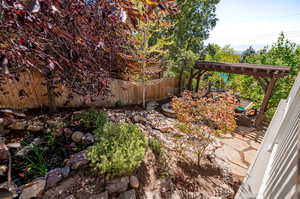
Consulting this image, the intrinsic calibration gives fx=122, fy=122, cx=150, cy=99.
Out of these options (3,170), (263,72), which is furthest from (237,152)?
(3,170)

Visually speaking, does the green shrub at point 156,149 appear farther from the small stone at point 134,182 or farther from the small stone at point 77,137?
the small stone at point 77,137

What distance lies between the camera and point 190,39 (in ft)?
28.8

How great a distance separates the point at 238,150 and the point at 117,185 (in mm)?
4179

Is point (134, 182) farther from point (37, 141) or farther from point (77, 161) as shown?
point (37, 141)

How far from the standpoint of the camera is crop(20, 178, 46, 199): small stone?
6.25 feet

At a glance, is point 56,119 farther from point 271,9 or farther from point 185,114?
point 271,9

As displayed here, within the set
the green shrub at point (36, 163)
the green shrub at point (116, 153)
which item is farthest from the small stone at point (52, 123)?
the green shrub at point (116, 153)

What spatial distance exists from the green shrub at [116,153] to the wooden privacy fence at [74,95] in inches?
38.7

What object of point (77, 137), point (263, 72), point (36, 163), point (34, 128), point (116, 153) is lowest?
point (36, 163)

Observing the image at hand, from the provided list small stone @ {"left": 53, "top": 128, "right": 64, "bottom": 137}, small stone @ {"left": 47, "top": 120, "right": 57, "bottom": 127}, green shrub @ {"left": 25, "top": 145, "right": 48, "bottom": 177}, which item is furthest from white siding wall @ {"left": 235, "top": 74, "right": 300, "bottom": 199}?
small stone @ {"left": 47, "top": 120, "right": 57, "bottom": 127}

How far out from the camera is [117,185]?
2176mm

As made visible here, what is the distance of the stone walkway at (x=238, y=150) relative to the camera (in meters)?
3.39

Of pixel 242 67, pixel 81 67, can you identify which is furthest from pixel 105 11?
pixel 242 67

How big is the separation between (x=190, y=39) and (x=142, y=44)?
16.9ft
